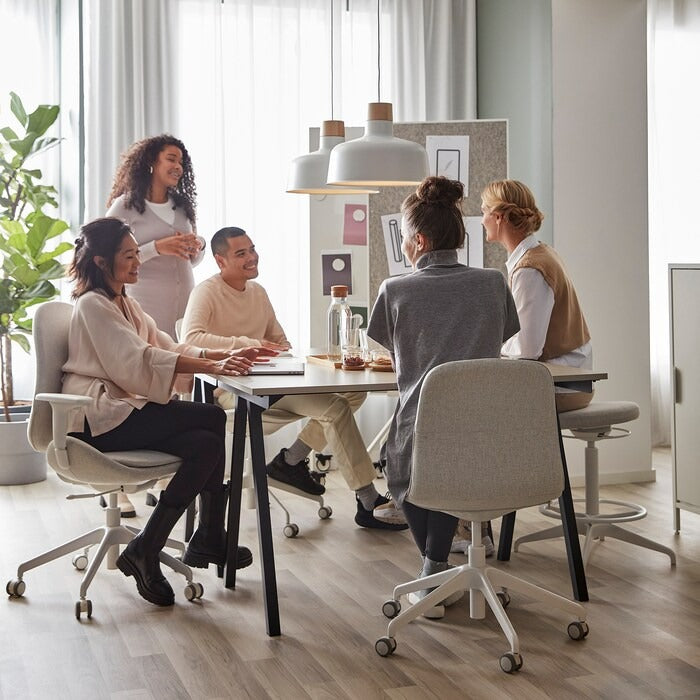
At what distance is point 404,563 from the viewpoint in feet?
12.4

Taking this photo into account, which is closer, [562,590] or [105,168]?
[562,590]

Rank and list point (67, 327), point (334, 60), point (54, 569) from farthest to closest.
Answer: point (334, 60), point (54, 569), point (67, 327)

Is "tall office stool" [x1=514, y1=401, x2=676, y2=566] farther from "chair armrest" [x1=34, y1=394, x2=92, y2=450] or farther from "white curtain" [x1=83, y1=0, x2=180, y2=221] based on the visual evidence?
"white curtain" [x1=83, y1=0, x2=180, y2=221]

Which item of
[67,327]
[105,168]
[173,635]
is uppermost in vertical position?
[105,168]

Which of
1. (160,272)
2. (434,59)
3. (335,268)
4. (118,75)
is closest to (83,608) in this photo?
(160,272)

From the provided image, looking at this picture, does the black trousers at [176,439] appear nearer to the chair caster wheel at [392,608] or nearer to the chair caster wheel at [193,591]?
the chair caster wheel at [193,591]

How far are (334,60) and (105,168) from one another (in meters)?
1.39

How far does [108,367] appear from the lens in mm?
3271

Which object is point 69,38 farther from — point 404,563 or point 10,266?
point 404,563

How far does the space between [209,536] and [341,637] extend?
0.68 m

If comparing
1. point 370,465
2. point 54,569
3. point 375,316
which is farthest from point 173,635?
point 370,465

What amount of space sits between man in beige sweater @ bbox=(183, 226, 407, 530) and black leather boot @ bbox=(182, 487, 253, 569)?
725 millimetres

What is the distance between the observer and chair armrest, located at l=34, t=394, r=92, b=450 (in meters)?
3.08

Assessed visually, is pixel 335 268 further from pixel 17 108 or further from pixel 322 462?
pixel 17 108
